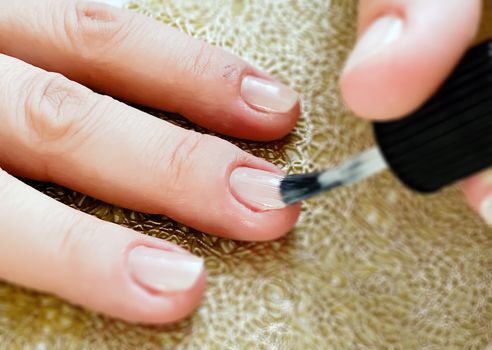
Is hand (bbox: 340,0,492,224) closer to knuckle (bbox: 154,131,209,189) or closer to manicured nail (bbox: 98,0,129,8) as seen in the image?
knuckle (bbox: 154,131,209,189)

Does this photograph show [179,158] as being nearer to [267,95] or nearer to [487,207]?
[267,95]

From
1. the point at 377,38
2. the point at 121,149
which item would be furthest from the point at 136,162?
the point at 377,38

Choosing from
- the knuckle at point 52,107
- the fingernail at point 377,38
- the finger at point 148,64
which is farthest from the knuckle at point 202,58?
the fingernail at point 377,38

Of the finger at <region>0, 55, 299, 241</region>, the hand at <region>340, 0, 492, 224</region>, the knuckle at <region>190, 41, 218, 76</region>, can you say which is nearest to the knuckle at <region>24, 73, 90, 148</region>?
the finger at <region>0, 55, 299, 241</region>

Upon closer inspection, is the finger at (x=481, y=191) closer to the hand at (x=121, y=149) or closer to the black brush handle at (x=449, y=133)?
the black brush handle at (x=449, y=133)

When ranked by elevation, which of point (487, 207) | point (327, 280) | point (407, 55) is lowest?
point (327, 280)

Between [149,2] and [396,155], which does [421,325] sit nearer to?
[396,155]
